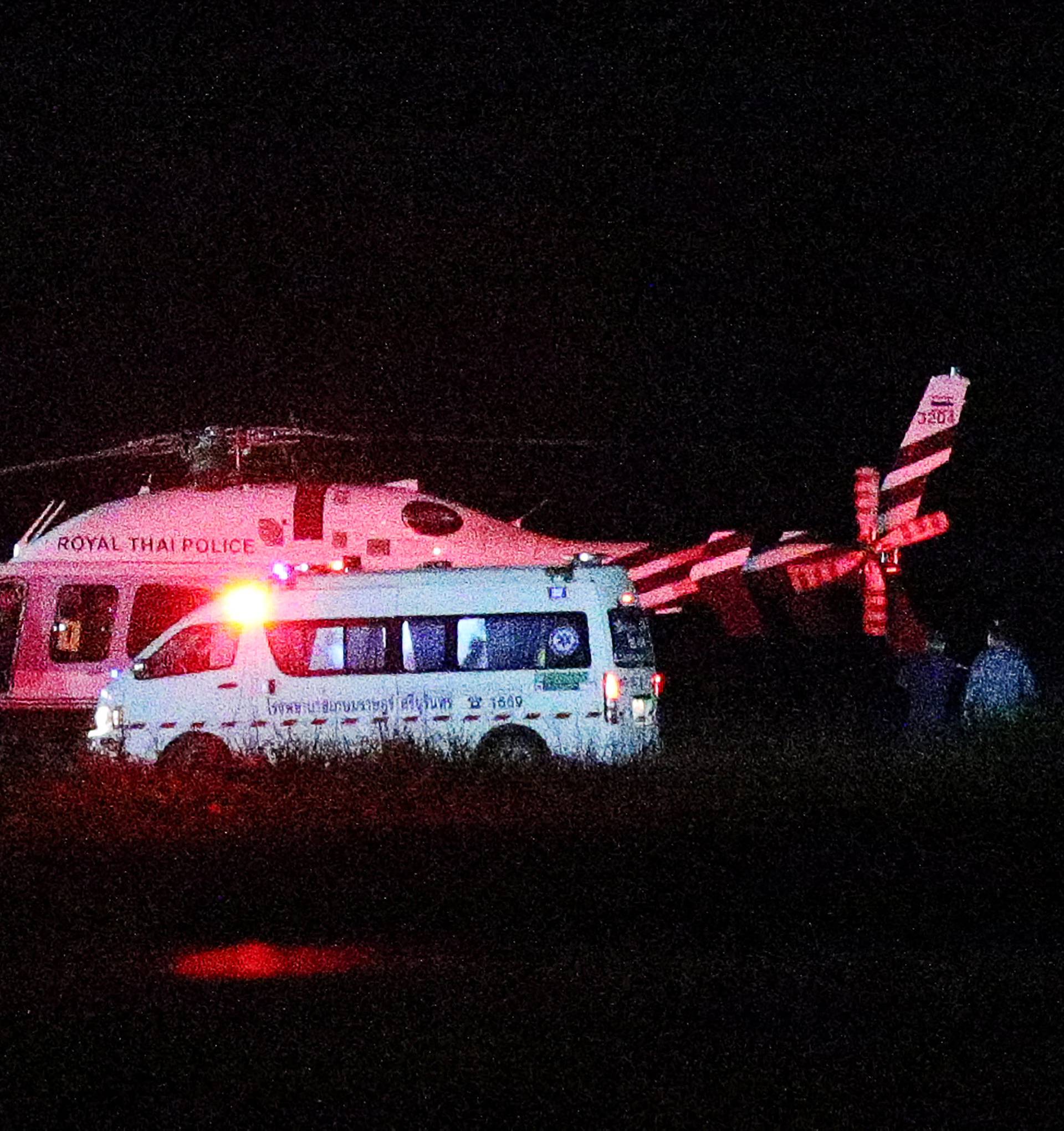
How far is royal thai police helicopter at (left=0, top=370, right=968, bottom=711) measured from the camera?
19297mm

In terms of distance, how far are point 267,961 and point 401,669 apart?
779 cm

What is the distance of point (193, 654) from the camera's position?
15234 mm

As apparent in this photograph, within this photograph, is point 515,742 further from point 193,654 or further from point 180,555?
point 180,555

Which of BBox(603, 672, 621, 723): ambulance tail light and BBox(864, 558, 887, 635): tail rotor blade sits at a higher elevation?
BBox(864, 558, 887, 635): tail rotor blade

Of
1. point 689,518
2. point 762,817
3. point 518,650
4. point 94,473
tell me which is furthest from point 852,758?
point 94,473

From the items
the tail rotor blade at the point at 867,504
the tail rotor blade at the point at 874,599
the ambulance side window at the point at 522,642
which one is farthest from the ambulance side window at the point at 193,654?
the tail rotor blade at the point at 867,504

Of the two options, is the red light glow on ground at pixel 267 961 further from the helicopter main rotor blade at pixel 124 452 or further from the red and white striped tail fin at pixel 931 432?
the red and white striped tail fin at pixel 931 432

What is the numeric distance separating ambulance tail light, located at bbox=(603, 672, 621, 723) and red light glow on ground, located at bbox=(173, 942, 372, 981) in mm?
7255

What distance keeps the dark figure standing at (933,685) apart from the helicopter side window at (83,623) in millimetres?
9614

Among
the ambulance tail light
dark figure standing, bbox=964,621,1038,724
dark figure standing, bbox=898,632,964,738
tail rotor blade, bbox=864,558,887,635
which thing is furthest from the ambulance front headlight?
tail rotor blade, bbox=864,558,887,635

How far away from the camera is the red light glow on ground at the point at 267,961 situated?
7090mm

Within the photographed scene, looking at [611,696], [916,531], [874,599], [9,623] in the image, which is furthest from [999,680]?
[9,623]

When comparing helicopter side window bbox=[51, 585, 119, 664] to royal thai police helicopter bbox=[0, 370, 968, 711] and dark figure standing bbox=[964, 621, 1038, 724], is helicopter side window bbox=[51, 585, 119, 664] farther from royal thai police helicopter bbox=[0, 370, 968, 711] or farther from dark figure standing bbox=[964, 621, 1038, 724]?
dark figure standing bbox=[964, 621, 1038, 724]

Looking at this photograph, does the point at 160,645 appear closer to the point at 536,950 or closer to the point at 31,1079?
the point at 536,950
